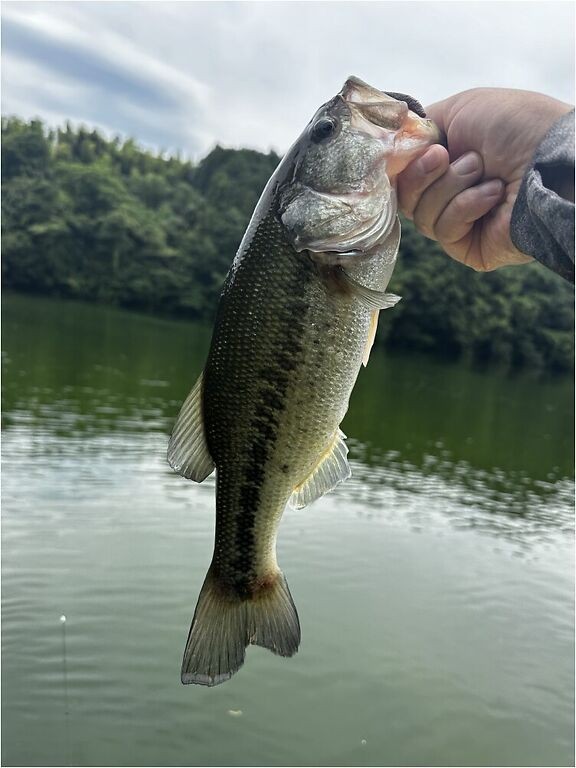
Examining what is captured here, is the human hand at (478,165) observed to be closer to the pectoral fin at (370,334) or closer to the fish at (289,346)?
the fish at (289,346)

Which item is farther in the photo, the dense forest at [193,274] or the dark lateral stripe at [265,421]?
the dense forest at [193,274]

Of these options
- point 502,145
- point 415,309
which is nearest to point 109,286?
point 415,309

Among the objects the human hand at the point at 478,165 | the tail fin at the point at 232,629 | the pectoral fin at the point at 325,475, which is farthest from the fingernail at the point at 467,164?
the tail fin at the point at 232,629

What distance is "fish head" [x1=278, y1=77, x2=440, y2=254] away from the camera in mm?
1989

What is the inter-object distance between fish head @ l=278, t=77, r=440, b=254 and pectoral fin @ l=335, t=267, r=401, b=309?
0.09 metres

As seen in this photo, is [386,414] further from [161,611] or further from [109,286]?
[109,286]

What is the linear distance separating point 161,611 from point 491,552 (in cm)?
634

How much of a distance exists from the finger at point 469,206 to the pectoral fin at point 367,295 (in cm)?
53

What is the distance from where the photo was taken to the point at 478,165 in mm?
2256

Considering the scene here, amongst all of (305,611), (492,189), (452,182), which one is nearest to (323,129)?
(452,182)

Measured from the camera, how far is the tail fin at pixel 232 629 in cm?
195

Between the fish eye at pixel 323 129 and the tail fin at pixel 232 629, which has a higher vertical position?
the fish eye at pixel 323 129

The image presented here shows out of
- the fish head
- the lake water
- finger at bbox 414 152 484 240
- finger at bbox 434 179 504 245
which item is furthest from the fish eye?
the lake water

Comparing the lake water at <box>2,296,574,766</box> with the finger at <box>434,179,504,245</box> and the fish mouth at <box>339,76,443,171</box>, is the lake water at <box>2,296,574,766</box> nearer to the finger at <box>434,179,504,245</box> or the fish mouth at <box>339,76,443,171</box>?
the finger at <box>434,179,504,245</box>
